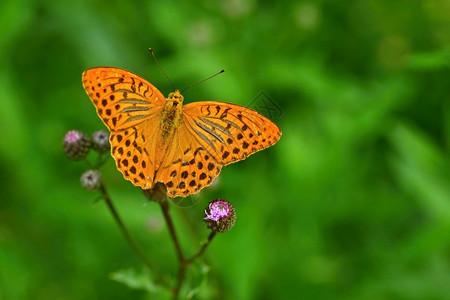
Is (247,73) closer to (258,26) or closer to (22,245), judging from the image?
(258,26)

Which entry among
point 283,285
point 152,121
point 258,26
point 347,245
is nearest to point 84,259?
point 283,285

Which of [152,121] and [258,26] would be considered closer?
[152,121]

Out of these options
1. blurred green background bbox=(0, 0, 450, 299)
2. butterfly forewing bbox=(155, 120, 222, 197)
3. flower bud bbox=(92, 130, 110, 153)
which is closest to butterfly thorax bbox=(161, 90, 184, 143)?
butterfly forewing bbox=(155, 120, 222, 197)

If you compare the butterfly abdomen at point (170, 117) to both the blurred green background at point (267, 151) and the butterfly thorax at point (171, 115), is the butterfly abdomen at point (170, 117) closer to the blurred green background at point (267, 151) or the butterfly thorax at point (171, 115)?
the butterfly thorax at point (171, 115)

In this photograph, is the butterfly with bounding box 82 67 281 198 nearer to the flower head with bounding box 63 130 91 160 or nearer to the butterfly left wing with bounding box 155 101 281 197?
the butterfly left wing with bounding box 155 101 281 197

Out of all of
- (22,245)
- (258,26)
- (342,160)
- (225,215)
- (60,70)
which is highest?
(258,26)

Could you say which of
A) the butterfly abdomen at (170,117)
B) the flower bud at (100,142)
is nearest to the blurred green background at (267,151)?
the butterfly abdomen at (170,117)
